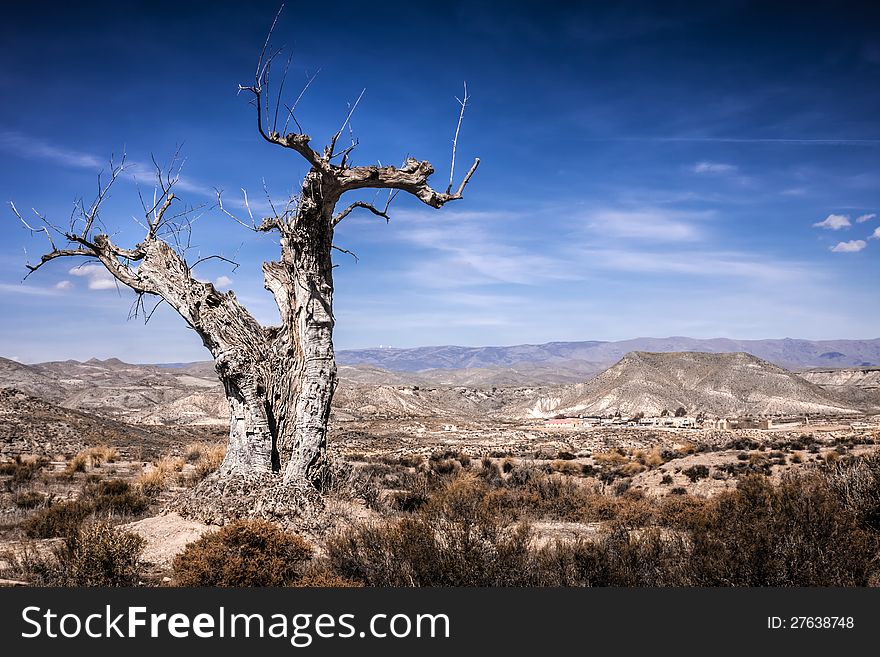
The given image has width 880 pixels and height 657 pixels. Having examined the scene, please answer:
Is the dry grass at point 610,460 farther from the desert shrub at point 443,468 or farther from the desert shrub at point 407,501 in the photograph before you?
the desert shrub at point 407,501

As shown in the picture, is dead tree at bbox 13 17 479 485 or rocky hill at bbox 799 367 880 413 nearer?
dead tree at bbox 13 17 479 485

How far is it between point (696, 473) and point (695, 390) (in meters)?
57.6

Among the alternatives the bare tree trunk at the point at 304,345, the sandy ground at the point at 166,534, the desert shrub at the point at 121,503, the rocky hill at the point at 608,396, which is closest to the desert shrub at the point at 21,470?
the desert shrub at the point at 121,503

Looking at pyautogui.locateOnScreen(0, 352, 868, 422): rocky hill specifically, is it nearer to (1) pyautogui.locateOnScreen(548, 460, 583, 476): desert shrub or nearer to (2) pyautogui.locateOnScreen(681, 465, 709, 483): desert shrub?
(1) pyautogui.locateOnScreen(548, 460, 583, 476): desert shrub

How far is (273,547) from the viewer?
20.0 feet

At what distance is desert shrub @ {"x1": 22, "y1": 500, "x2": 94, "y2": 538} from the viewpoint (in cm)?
898

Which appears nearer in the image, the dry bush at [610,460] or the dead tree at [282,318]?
the dead tree at [282,318]

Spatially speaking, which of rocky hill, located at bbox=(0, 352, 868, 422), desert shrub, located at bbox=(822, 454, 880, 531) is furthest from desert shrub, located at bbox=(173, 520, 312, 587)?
rocky hill, located at bbox=(0, 352, 868, 422)

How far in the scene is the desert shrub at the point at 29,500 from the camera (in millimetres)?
11711

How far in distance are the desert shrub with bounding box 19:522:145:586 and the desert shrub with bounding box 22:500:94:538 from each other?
7.28 ft

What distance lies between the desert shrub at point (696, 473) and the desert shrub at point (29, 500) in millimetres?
15832

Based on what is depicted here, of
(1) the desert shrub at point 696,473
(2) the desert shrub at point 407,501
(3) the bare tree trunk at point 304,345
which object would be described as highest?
(3) the bare tree trunk at point 304,345

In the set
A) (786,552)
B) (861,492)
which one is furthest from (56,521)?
(861,492)

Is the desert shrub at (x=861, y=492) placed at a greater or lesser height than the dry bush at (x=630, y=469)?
greater
